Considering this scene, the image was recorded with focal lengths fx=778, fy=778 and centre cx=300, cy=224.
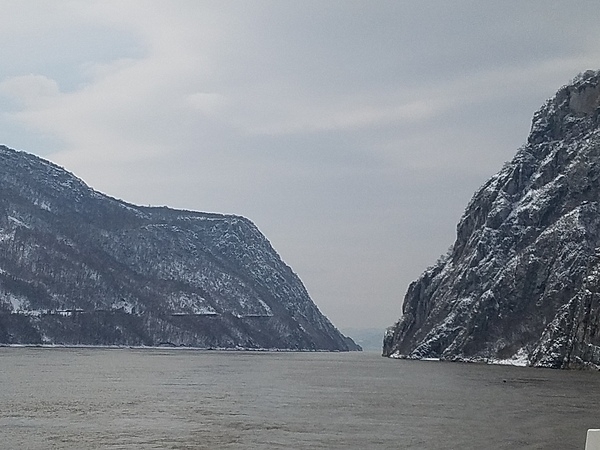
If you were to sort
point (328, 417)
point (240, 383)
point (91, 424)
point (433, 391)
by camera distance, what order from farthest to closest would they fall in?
point (240, 383) < point (433, 391) < point (328, 417) < point (91, 424)

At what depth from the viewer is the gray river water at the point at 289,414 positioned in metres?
57.9

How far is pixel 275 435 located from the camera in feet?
200

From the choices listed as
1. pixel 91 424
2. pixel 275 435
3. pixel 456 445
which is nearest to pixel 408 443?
pixel 456 445

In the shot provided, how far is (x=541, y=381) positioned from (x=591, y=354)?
48484 mm

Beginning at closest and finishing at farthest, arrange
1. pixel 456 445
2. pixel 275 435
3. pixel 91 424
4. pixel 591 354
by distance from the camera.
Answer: pixel 456 445 < pixel 275 435 < pixel 91 424 < pixel 591 354

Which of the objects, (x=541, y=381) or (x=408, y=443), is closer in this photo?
(x=408, y=443)

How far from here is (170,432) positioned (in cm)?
6178

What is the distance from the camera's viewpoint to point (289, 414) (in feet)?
252

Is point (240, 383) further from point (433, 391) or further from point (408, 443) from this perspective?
point (408, 443)

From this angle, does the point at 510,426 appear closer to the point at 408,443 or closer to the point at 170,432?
the point at 408,443

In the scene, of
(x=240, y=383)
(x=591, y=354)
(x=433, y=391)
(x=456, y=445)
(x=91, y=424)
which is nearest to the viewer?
(x=456, y=445)

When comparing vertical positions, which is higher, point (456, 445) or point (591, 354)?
point (591, 354)

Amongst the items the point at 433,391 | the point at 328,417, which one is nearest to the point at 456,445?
the point at 328,417

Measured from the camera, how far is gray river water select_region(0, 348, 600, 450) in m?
57.9
